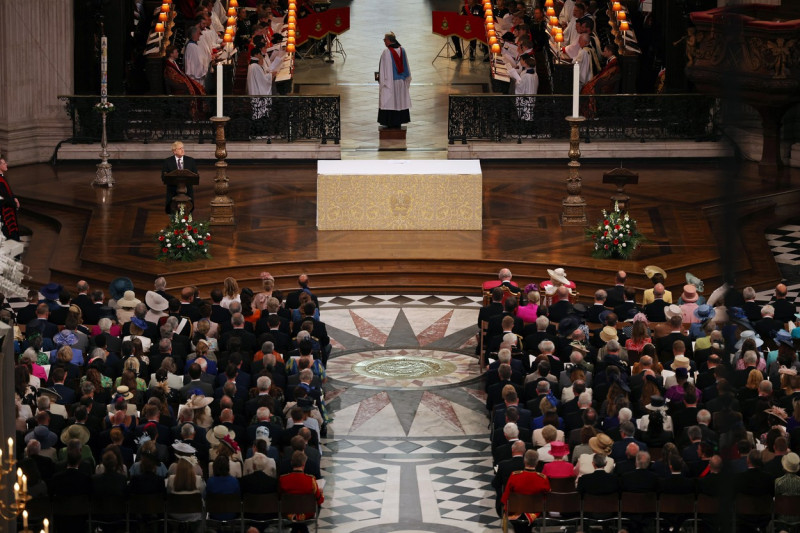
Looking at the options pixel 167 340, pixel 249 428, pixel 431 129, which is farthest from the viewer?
pixel 431 129

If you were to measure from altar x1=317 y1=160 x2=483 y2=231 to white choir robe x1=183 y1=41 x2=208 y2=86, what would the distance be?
6.97 metres

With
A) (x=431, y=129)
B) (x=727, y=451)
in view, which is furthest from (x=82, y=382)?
(x=431, y=129)

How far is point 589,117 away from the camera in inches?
952

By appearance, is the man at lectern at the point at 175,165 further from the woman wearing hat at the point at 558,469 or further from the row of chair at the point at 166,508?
the woman wearing hat at the point at 558,469

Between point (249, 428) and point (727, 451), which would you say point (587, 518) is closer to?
point (249, 428)

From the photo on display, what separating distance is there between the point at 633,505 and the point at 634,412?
5.54 ft

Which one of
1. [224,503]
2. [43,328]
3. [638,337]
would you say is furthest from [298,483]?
[638,337]

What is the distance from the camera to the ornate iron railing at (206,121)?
2377 centimetres

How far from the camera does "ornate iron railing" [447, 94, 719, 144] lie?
23891 mm

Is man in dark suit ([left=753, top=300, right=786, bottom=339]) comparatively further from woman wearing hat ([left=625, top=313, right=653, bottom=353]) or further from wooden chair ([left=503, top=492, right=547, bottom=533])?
wooden chair ([left=503, top=492, right=547, bottom=533])

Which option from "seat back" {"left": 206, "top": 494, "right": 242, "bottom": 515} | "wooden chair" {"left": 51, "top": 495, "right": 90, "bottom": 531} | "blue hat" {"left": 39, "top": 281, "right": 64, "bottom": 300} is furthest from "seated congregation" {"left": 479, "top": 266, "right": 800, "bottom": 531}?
"blue hat" {"left": 39, "top": 281, "right": 64, "bottom": 300}

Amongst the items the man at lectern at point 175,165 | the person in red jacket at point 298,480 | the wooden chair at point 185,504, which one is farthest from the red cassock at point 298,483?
the man at lectern at point 175,165

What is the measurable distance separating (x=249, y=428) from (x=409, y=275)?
7459 millimetres

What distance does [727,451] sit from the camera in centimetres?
199
